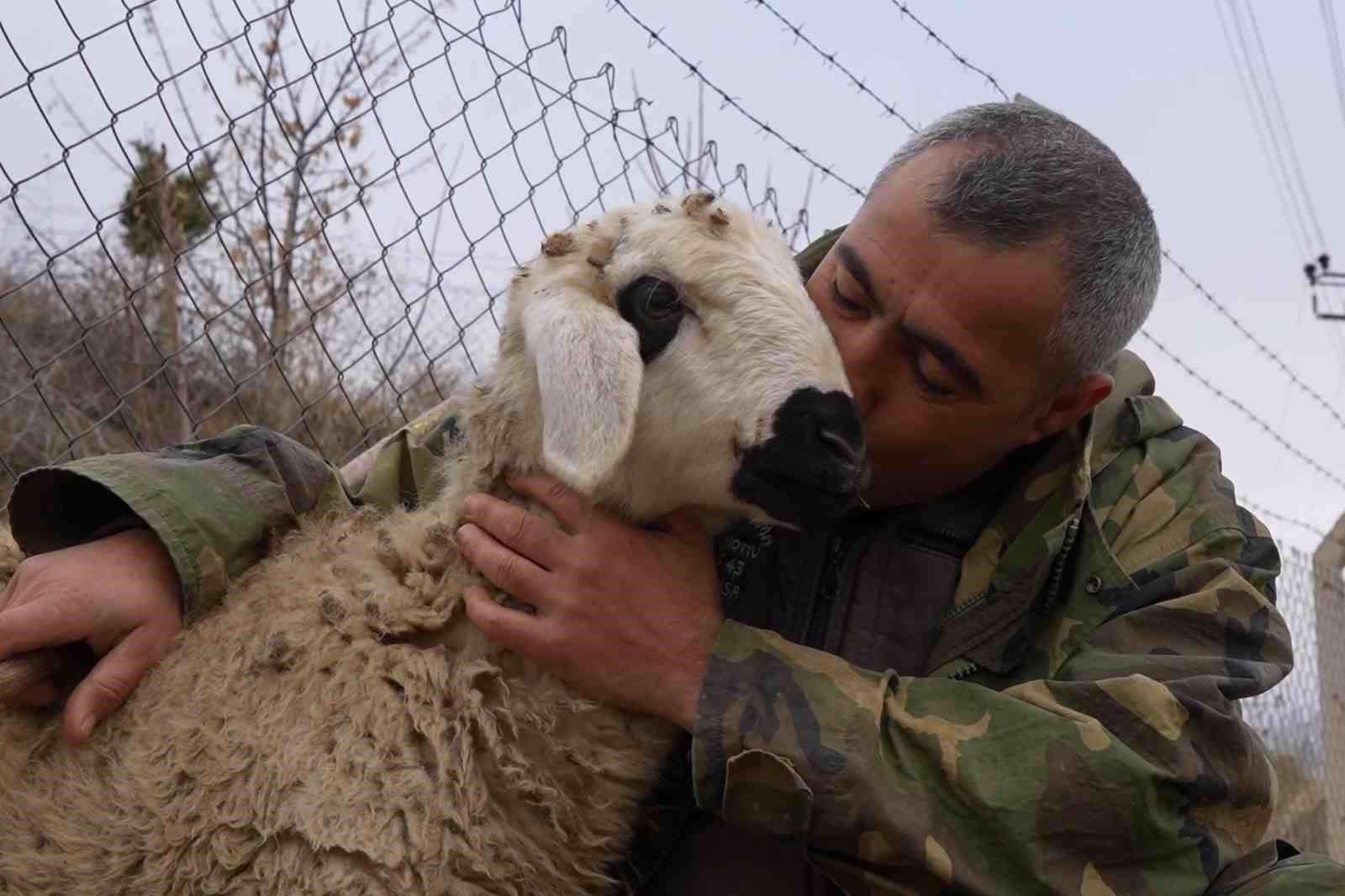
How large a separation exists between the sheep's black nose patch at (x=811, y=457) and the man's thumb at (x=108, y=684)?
1.18 m

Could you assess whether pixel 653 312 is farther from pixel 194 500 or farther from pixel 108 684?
pixel 108 684

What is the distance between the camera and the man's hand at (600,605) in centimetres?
216

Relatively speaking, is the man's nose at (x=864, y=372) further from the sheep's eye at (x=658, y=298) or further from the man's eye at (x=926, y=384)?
the sheep's eye at (x=658, y=298)

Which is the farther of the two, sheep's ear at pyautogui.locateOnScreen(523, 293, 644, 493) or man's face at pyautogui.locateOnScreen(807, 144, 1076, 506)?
man's face at pyautogui.locateOnScreen(807, 144, 1076, 506)

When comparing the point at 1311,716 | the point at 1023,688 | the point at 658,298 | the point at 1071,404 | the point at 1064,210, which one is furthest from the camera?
the point at 1311,716

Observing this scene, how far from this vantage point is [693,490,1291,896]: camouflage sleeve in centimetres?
199

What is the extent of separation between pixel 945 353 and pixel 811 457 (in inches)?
19.5

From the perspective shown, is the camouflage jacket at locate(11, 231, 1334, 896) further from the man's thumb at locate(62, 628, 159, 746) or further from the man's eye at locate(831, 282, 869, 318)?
the man's eye at locate(831, 282, 869, 318)

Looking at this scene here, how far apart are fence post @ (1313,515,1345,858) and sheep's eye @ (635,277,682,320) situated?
16.3 feet

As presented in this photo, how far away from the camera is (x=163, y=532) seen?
2.33 metres

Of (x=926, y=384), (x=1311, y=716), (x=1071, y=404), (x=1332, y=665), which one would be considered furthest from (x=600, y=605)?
(x=1311, y=716)

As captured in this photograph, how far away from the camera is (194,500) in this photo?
2414 millimetres

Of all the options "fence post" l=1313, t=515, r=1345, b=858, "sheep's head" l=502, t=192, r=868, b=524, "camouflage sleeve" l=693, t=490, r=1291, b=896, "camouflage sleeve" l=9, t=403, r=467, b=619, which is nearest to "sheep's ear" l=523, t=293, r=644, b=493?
"sheep's head" l=502, t=192, r=868, b=524

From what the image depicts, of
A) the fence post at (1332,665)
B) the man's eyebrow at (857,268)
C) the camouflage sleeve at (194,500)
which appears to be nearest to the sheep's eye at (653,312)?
the man's eyebrow at (857,268)
